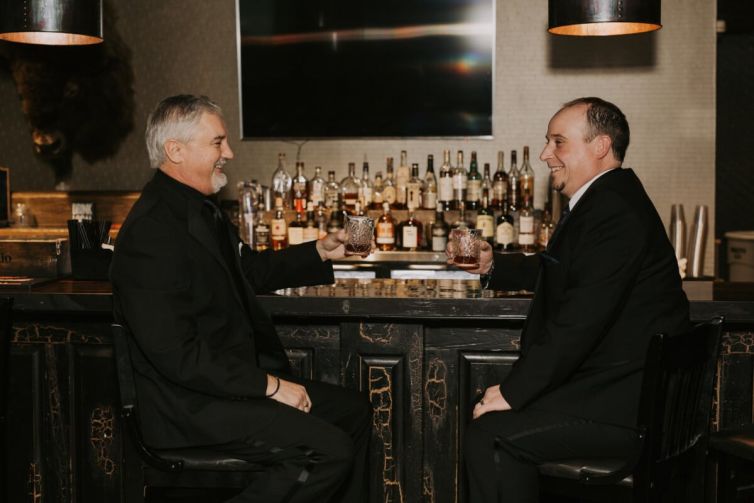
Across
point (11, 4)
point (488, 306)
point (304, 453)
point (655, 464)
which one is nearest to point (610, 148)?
point (488, 306)

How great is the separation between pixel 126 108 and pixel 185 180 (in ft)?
11.3

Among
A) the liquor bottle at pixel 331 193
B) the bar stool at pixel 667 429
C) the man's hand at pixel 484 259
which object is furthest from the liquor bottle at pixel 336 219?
the bar stool at pixel 667 429

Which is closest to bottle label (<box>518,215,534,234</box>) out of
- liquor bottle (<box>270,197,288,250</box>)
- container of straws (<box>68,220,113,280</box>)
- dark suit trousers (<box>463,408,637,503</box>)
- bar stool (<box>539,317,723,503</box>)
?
liquor bottle (<box>270,197,288,250</box>)

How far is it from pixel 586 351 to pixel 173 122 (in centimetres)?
121

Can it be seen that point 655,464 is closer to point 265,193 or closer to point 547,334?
point 547,334

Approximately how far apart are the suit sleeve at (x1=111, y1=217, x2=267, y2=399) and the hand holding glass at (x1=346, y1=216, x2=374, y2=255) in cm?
55

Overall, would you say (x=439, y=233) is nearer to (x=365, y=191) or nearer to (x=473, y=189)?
(x=473, y=189)

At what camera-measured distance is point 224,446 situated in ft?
6.83

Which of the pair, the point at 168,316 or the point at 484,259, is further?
the point at 484,259

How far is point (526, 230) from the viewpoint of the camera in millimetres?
4738

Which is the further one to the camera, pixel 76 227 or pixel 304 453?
pixel 76 227

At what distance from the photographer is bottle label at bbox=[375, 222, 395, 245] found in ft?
15.8

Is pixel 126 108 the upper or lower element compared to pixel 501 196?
upper

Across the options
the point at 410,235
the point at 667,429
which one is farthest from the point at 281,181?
the point at 667,429
